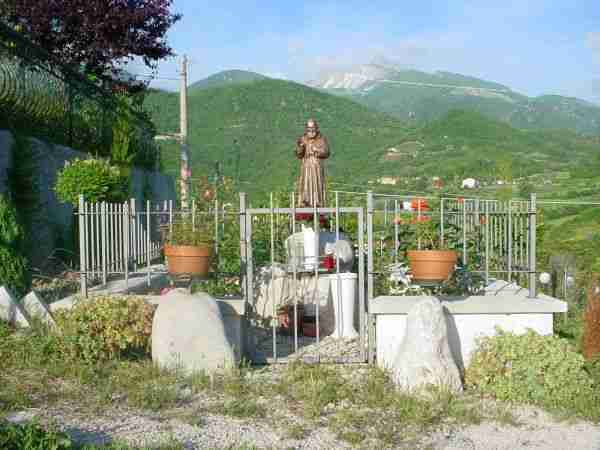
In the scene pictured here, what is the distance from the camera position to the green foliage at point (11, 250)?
657 centimetres

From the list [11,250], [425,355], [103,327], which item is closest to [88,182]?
[11,250]

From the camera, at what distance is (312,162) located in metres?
8.73

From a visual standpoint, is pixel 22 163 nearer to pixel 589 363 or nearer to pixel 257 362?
pixel 257 362

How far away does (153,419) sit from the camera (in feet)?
15.2

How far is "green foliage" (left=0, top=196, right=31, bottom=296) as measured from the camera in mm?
6574

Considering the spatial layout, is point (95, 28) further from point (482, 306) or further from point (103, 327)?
point (482, 306)

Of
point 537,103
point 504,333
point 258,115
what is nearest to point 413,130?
point 258,115

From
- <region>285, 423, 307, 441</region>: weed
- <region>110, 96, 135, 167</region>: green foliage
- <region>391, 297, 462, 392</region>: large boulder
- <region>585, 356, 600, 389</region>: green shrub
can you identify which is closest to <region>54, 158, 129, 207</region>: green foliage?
<region>110, 96, 135, 167</region>: green foliage

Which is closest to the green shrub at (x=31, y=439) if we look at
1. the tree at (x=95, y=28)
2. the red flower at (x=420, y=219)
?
the red flower at (x=420, y=219)

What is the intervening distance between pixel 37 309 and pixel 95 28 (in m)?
10.9

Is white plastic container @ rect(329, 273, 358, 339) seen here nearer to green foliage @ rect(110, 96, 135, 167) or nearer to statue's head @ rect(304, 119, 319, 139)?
statue's head @ rect(304, 119, 319, 139)

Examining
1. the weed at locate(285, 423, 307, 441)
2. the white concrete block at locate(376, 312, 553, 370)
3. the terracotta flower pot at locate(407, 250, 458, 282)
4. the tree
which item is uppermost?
the tree

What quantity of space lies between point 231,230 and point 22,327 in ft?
8.29

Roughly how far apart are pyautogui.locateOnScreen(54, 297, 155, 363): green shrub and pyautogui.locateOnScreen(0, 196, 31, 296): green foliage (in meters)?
0.94
